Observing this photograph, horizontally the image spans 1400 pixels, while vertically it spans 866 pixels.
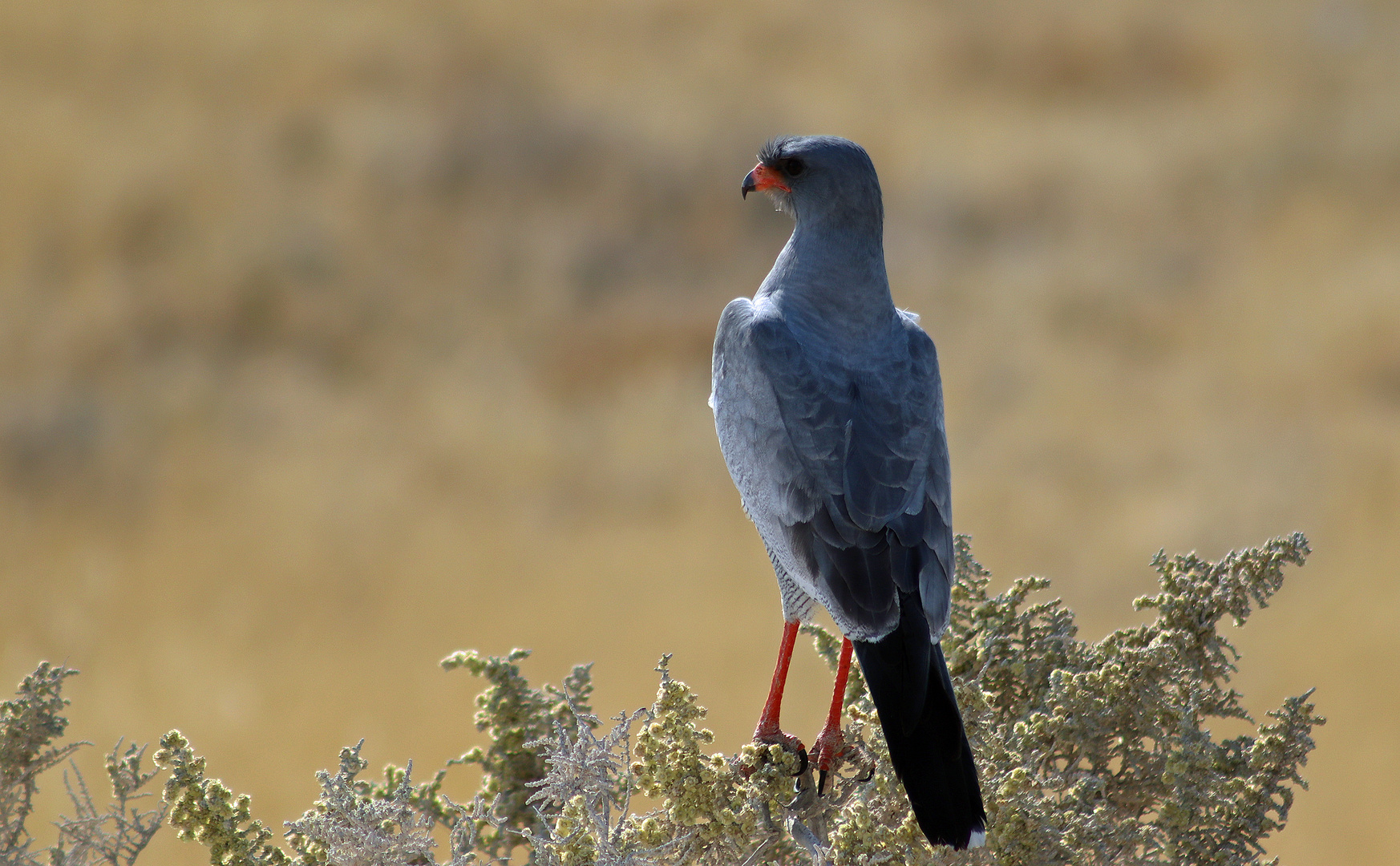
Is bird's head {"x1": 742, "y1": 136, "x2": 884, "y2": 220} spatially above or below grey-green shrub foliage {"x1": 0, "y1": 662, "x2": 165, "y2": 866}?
above

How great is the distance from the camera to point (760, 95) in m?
15.1

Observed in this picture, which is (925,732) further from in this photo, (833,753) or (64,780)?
(64,780)

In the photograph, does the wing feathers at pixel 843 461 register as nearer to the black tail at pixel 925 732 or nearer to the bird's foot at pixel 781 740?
the black tail at pixel 925 732

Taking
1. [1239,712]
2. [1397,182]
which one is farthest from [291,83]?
[1239,712]

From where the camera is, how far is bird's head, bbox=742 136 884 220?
335cm

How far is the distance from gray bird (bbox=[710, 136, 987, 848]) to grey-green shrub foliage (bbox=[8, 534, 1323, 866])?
0.19m

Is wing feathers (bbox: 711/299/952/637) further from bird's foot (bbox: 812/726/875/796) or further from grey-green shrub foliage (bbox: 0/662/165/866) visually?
grey-green shrub foliage (bbox: 0/662/165/866)

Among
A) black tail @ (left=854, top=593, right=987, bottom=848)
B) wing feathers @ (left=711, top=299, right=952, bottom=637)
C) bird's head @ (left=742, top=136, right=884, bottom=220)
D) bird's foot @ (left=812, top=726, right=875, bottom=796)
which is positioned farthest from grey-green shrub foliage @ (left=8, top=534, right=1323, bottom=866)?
bird's head @ (left=742, top=136, right=884, bottom=220)

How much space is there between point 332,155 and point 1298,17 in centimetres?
1216

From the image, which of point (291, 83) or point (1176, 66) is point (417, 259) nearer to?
point (291, 83)

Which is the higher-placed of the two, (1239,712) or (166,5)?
(166,5)

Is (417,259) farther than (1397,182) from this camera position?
No

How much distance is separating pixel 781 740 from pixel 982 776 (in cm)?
52

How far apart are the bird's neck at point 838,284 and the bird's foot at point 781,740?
3.18 feet
